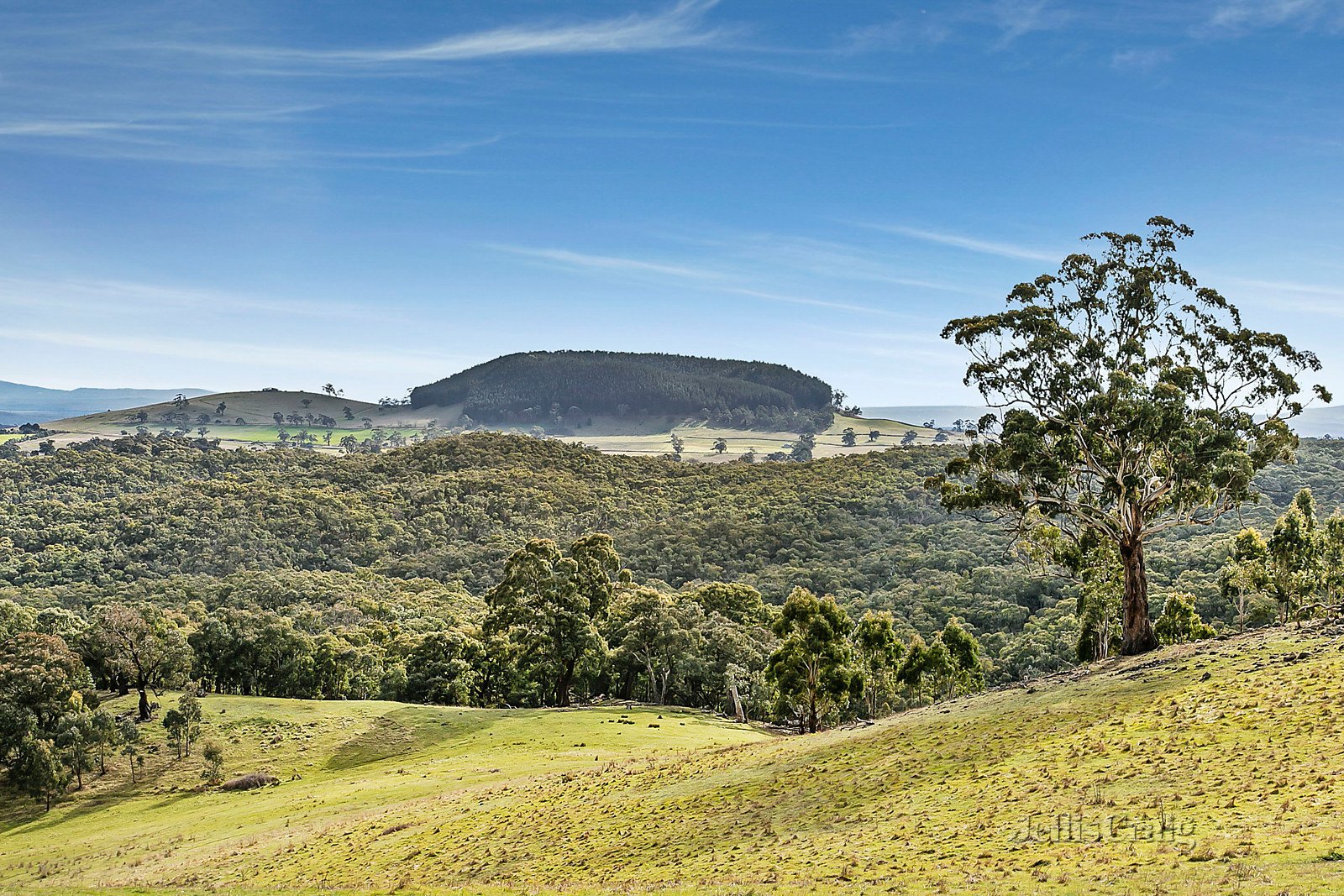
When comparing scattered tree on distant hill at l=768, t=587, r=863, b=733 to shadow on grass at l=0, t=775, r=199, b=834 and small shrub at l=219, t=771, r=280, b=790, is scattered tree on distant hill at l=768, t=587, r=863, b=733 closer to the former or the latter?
small shrub at l=219, t=771, r=280, b=790

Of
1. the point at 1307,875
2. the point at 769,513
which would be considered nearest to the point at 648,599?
the point at 1307,875

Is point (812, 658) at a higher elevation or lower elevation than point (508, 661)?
higher

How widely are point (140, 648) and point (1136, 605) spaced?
2525 inches

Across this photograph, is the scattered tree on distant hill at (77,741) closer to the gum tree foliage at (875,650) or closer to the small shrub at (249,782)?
the small shrub at (249,782)

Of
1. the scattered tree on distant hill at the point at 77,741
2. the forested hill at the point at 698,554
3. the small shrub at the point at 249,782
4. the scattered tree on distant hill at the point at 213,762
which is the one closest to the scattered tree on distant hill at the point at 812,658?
the small shrub at the point at 249,782

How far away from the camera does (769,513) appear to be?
7869 inches

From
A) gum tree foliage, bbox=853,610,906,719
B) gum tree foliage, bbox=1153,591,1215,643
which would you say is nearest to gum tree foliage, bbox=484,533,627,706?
gum tree foliage, bbox=853,610,906,719

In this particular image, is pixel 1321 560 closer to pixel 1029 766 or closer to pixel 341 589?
pixel 1029 766

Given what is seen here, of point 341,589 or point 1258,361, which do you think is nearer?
point 1258,361

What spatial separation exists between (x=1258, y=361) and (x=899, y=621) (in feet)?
285

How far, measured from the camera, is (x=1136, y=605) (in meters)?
38.5

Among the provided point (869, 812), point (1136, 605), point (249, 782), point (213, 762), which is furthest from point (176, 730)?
point (1136, 605)

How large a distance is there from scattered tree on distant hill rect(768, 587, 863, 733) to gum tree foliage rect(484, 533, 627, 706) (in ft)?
69.4

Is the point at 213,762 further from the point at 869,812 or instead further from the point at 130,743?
the point at 869,812
